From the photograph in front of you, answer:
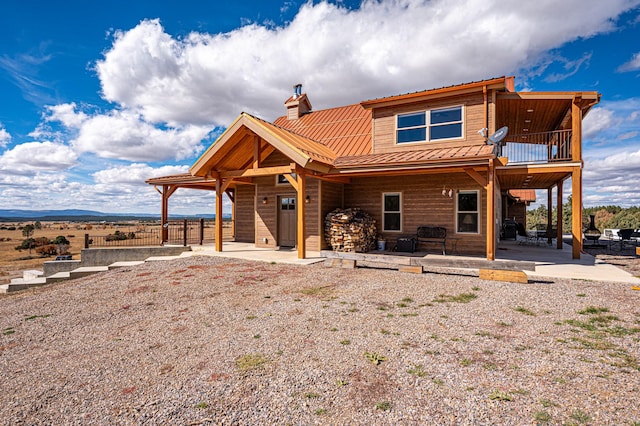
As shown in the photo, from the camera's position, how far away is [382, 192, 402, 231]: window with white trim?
487 inches

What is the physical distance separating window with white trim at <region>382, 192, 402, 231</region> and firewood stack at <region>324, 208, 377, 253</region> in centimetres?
73

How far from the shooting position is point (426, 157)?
388 inches

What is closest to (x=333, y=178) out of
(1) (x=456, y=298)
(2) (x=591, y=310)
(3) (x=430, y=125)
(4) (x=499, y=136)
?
(3) (x=430, y=125)

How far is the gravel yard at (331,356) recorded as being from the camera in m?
2.90

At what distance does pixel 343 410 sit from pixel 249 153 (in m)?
11.3

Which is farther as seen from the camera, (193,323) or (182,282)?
(182,282)

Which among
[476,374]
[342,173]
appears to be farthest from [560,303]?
[342,173]

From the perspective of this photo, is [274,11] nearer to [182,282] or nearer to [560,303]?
[182,282]

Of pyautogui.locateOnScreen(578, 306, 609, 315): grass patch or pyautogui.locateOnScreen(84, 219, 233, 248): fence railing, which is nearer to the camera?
pyautogui.locateOnScreen(578, 306, 609, 315): grass patch

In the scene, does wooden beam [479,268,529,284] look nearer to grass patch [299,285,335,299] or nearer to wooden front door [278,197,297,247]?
grass patch [299,285,335,299]

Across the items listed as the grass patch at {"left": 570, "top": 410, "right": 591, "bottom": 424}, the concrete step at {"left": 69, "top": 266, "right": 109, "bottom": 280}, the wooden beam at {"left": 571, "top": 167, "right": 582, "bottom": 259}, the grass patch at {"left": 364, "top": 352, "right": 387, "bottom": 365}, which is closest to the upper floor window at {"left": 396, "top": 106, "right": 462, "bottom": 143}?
the wooden beam at {"left": 571, "top": 167, "right": 582, "bottom": 259}

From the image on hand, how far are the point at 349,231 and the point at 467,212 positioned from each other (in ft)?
13.5

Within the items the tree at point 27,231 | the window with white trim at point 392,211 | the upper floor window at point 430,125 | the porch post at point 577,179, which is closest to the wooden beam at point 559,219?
the porch post at point 577,179

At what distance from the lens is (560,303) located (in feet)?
18.8
